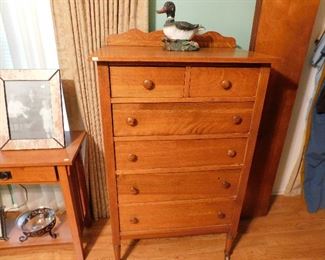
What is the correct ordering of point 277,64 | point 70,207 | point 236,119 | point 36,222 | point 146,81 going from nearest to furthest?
point 146,81, point 236,119, point 70,207, point 277,64, point 36,222

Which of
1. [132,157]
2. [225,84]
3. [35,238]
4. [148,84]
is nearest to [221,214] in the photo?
[132,157]

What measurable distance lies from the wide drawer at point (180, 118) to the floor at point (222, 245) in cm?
88

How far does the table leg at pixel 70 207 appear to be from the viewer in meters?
1.17

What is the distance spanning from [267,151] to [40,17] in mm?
1572

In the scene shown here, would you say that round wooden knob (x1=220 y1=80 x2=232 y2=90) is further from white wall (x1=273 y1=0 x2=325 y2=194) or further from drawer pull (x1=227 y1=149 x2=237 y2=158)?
white wall (x1=273 y1=0 x2=325 y2=194)

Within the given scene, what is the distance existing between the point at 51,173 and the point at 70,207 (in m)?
0.23

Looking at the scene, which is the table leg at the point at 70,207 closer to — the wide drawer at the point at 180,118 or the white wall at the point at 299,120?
the wide drawer at the point at 180,118

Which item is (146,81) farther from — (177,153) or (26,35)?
(26,35)

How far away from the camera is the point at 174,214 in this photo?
4.14 ft

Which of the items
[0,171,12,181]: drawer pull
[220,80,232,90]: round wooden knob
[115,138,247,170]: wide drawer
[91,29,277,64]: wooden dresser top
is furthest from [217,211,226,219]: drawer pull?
[0,171,12,181]: drawer pull

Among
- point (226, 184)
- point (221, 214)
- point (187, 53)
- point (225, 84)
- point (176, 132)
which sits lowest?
point (221, 214)

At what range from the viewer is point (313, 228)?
1.71 m

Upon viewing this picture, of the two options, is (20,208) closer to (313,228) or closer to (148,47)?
(148,47)

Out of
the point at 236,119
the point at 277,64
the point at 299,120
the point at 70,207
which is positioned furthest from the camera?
the point at 299,120
